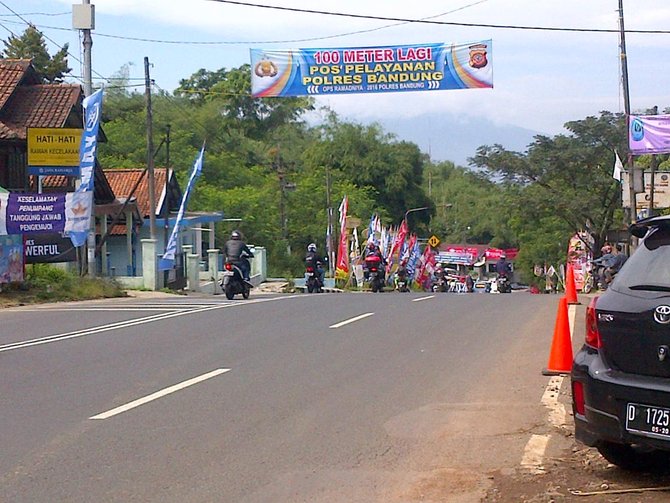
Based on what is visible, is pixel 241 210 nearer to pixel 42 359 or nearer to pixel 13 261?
pixel 13 261

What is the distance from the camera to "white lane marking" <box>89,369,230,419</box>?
897cm

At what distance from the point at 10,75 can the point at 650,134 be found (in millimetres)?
21173

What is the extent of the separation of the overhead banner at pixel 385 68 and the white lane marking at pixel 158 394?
1699 cm

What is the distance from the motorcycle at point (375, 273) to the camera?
34906 mm

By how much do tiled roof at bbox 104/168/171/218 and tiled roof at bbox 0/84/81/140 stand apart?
10.6 metres

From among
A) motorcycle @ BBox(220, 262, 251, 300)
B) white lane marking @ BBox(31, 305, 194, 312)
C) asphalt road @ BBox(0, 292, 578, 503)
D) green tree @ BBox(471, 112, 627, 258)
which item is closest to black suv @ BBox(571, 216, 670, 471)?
asphalt road @ BBox(0, 292, 578, 503)

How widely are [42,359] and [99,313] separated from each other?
665cm

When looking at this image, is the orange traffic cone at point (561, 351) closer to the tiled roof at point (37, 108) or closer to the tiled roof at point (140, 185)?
the tiled roof at point (37, 108)

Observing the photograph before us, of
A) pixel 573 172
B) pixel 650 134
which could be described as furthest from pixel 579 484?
pixel 573 172

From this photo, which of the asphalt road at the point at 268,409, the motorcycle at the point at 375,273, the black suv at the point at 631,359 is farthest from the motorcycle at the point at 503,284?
the black suv at the point at 631,359

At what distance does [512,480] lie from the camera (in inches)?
262

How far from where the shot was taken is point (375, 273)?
1377 inches

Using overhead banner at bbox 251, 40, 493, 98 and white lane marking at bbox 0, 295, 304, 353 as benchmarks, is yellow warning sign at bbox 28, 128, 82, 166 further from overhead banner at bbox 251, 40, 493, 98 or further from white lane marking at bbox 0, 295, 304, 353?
white lane marking at bbox 0, 295, 304, 353

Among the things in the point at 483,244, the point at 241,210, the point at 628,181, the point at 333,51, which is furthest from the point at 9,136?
the point at 483,244
